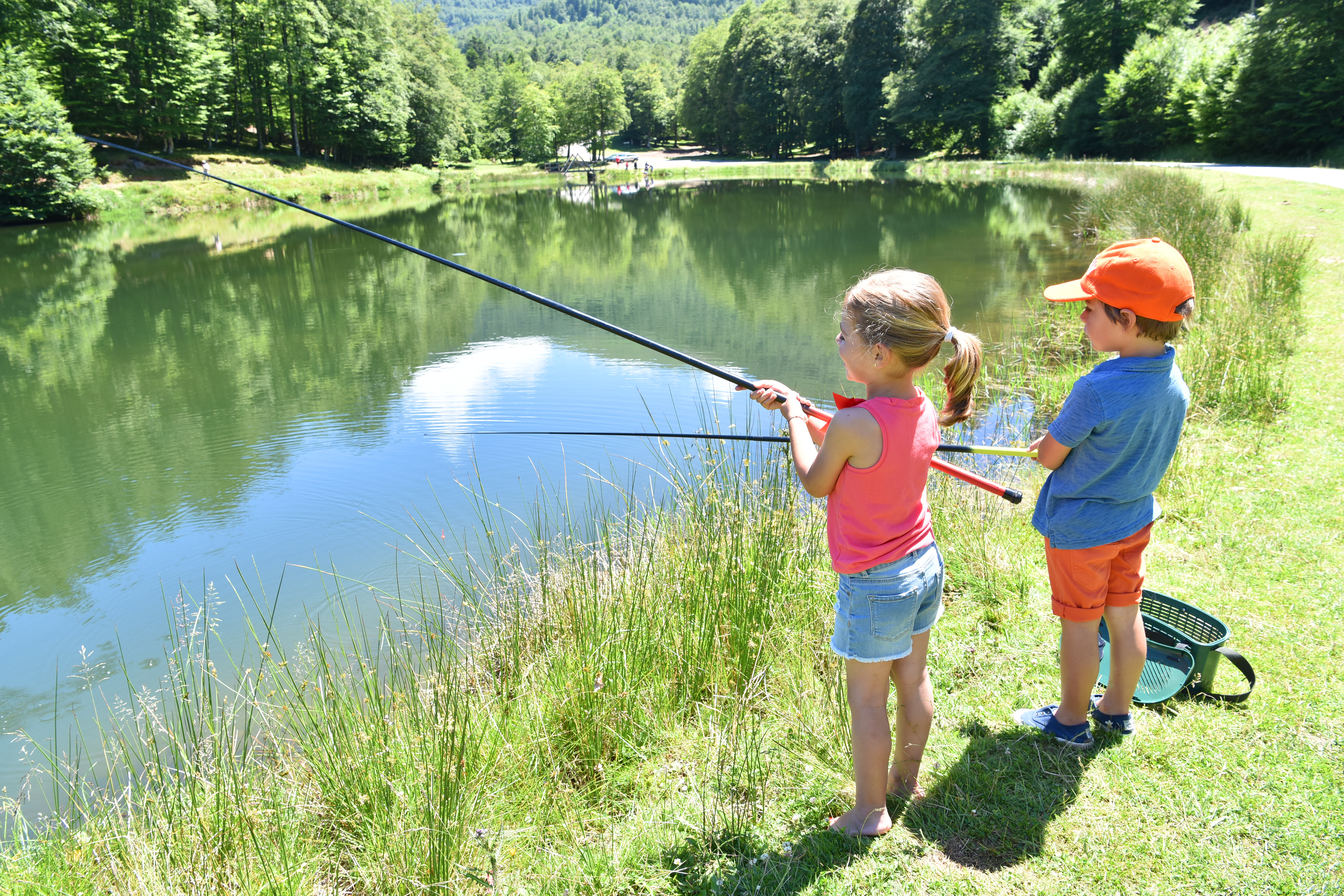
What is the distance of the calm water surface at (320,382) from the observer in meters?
4.70

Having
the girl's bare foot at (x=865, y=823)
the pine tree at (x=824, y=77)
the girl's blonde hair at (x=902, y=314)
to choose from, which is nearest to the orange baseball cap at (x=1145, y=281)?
the girl's blonde hair at (x=902, y=314)

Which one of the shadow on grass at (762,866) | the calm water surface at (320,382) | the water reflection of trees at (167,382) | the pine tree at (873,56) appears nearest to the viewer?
the shadow on grass at (762,866)

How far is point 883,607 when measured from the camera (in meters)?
1.75

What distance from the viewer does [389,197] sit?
34906 mm

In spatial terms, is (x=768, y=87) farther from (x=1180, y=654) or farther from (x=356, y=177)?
(x=1180, y=654)

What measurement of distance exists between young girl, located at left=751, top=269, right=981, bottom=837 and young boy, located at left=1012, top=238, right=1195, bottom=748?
13.1 inches

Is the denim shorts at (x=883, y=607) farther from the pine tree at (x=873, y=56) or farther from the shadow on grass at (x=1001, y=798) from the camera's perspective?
the pine tree at (x=873, y=56)

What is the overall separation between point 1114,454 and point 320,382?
846 centimetres

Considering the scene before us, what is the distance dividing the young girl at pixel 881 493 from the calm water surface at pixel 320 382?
3181 millimetres

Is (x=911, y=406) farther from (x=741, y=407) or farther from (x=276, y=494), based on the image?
(x=276, y=494)

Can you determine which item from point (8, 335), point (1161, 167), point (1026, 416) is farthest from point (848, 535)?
point (1161, 167)

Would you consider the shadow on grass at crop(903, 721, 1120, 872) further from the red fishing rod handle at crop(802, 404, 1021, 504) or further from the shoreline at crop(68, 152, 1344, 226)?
the shoreline at crop(68, 152, 1344, 226)

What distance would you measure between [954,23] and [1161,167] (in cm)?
2833

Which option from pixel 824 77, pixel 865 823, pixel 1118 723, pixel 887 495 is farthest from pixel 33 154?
pixel 824 77
